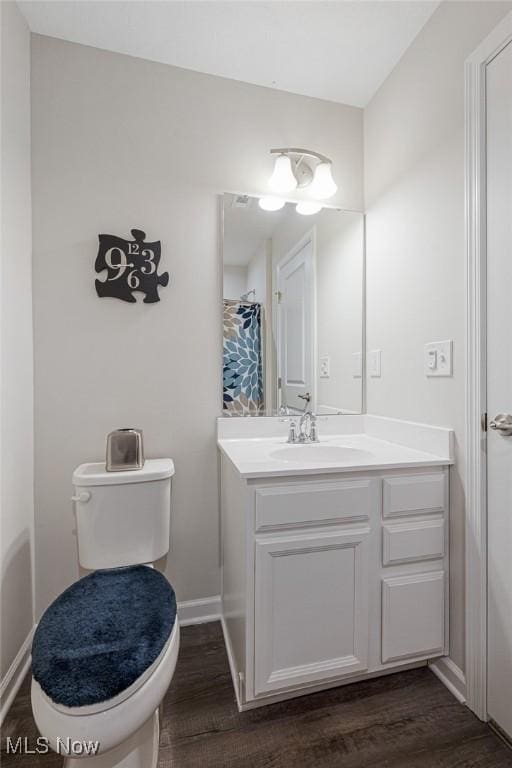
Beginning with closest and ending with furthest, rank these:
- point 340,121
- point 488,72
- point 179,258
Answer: point 488,72, point 179,258, point 340,121

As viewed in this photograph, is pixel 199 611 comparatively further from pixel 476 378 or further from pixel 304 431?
pixel 476 378

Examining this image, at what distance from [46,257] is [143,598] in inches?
52.8

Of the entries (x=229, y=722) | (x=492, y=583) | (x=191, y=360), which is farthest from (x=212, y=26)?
(x=229, y=722)

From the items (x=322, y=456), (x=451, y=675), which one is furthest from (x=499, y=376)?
(x=451, y=675)

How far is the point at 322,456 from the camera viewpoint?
168cm

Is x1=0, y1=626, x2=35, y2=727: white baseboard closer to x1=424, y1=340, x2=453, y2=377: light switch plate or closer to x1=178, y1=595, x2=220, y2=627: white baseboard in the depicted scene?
x1=178, y1=595, x2=220, y2=627: white baseboard

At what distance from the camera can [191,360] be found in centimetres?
176

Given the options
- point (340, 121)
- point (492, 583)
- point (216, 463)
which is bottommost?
point (492, 583)

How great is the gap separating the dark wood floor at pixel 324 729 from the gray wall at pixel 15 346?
1.09 ft

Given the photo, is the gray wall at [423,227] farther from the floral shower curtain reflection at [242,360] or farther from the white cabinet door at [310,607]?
the floral shower curtain reflection at [242,360]

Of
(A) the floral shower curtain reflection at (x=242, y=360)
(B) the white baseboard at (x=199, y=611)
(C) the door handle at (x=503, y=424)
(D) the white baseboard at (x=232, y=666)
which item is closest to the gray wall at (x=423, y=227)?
(C) the door handle at (x=503, y=424)

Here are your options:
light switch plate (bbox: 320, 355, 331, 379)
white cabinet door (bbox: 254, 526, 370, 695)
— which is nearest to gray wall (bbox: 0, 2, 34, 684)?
white cabinet door (bbox: 254, 526, 370, 695)

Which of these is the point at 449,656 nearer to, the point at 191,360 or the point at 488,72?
the point at 191,360

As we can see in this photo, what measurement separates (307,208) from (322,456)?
1.19 metres
